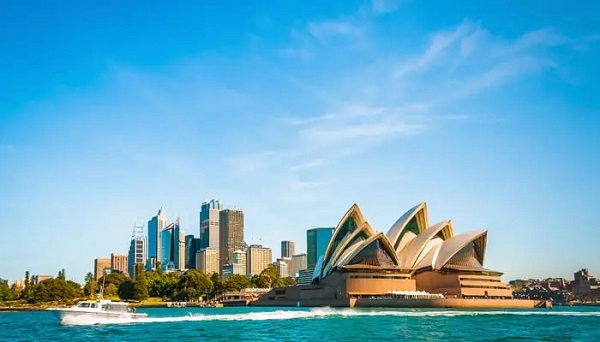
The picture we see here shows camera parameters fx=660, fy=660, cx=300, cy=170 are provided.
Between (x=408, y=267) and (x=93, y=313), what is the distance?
66.1m

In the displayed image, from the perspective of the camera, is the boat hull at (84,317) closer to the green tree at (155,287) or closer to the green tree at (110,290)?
the green tree at (110,290)

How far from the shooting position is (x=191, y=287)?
143 metres

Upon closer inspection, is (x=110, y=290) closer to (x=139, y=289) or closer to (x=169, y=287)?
(x=139, y=289)

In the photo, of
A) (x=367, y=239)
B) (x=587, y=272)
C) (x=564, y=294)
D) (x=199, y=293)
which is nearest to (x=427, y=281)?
(x=367, y=239)

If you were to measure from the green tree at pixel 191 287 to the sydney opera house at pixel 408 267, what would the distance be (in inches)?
1564

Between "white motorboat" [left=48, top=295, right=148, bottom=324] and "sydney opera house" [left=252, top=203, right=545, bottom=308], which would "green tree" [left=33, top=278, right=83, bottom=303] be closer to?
"sydney opera house" [left=252, top=203, right=545, bottom=308]

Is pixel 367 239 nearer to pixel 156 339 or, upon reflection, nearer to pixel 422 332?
pixel 422 332

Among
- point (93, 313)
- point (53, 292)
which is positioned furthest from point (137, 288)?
point (93, 313)

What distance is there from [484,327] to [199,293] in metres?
105

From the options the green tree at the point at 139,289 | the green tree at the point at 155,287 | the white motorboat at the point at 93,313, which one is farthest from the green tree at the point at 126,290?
the white motorboat at the point at 93,313

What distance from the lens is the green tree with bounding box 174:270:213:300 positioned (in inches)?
5615

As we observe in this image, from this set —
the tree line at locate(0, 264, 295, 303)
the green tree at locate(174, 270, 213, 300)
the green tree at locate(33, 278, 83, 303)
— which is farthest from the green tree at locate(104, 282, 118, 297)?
the green tree at locate(33, 278, 83, 303)

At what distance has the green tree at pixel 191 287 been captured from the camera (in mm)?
142625

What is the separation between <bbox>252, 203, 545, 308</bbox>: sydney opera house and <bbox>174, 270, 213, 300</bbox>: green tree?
1564 inches
